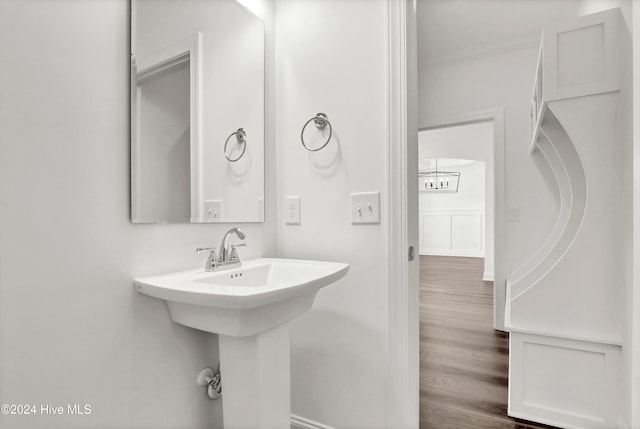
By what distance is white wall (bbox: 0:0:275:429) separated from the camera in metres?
0.78

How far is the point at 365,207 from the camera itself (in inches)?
53.5

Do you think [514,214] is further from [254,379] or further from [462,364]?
[254,379]

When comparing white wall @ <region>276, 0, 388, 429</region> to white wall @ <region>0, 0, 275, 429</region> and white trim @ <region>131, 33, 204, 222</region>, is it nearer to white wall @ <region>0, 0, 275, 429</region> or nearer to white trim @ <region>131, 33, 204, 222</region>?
white trim @ <region>131, 33, 204, 222</region>

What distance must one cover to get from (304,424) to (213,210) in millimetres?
1022

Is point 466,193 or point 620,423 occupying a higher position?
point 466,193

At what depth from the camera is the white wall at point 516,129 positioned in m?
2.82

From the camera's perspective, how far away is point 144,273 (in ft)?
3.48

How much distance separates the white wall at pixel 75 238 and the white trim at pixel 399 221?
0.80m

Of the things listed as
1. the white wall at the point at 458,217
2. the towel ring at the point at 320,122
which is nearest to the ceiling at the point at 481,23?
the towel ring at the point at 320,122

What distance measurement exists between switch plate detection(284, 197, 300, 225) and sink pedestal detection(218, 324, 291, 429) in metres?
0.56

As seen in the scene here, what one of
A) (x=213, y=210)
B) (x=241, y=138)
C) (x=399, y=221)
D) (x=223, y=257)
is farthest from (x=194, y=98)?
(x=399, y=221)

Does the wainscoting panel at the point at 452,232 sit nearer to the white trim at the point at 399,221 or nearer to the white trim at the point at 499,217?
the white trim at the point at 499,217

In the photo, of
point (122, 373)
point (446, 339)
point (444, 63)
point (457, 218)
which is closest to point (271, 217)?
point (122, 373)

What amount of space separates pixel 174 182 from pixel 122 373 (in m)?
0.62
